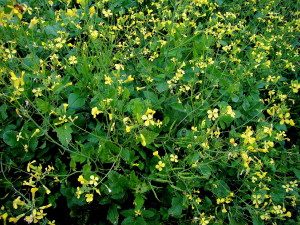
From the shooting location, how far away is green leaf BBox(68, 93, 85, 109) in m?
1.88

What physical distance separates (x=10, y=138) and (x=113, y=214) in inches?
26.3

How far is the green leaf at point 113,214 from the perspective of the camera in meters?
1.79

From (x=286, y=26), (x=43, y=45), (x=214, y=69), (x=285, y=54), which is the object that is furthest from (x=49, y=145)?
(x=286, y=26)

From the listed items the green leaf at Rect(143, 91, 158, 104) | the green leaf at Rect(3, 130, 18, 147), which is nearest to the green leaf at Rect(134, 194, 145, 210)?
the green leaf at Rect(143, 91, 158, 104)

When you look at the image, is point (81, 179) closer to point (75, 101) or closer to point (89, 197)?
point (89, 197)

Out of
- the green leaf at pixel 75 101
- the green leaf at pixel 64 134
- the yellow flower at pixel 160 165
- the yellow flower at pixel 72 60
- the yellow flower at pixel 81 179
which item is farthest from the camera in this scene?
the yellow flower at pixel 72 60

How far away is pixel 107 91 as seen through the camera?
5.98 feet

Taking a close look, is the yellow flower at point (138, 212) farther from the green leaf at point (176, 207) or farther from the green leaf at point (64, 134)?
the green leaf at point (64, 134)

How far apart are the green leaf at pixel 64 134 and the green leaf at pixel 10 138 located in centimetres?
29

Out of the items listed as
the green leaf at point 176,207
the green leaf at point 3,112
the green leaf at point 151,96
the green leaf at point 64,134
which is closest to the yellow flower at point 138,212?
the green leaf at point 176,207

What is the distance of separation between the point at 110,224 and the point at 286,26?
242 centimetres

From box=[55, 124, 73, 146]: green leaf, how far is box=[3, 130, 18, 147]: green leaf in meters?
0.29

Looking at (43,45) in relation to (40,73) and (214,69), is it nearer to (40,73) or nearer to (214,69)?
(40,73)

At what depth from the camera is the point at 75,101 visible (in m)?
1.90
